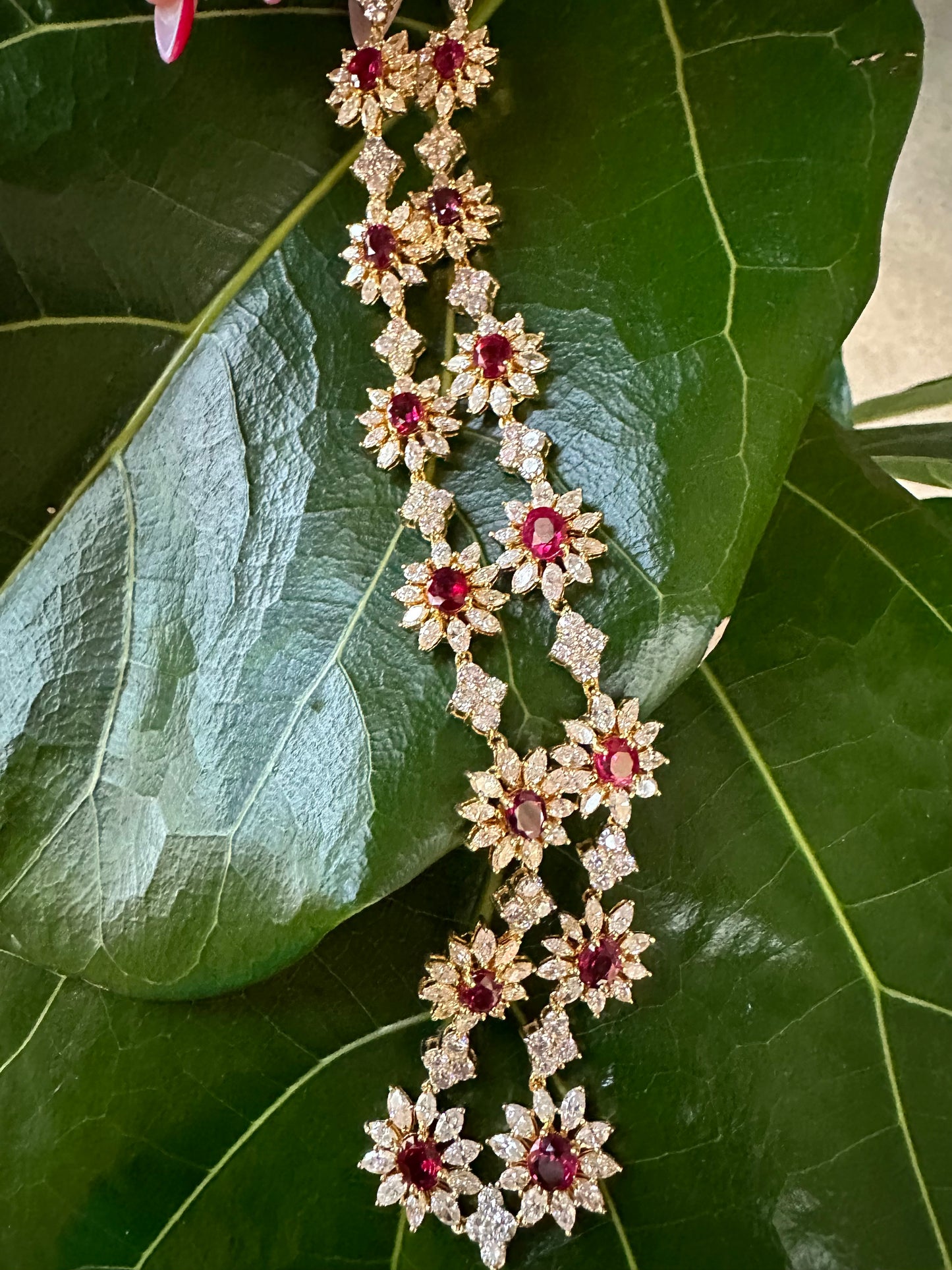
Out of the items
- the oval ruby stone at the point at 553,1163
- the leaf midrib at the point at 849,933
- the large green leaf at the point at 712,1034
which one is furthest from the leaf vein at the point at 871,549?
the oval ruby stone at the point at 553,1163

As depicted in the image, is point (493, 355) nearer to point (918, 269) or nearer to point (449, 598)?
point (449, 598)

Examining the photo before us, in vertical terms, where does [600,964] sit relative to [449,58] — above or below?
below

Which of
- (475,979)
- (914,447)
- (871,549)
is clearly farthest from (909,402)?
(475,979)

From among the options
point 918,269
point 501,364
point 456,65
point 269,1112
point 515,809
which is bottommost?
point 918,269

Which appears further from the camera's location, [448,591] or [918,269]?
[918,269]

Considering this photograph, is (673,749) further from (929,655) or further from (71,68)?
(71,68)

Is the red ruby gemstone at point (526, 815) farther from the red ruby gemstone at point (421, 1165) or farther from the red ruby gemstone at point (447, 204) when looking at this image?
the red ruby gemstone at point (447, 204)

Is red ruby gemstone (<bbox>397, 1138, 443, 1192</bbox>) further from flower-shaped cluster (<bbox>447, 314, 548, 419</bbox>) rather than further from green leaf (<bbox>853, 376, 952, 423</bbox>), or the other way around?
green leaf (<bbox>853, 376, 952, 423</bbox>)
